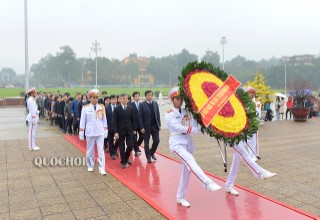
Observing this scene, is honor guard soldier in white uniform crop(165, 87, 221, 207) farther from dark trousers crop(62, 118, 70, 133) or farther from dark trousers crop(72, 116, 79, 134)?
dark trousers crop(62, 118, 70, 133)

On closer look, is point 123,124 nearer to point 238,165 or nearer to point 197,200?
point 197,200

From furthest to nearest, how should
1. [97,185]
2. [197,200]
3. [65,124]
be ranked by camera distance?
[65,124] → [97,185] → [197,200]

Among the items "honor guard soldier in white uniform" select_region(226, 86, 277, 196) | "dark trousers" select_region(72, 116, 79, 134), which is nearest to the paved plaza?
"honor guard soldier in white uniform" select_region(226, 86, 277, 196)

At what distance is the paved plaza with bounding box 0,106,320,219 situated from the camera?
16.3 ft

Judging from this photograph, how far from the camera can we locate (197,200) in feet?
17.6

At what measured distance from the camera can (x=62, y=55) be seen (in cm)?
13275

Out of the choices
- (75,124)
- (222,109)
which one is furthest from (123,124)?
(75,124)

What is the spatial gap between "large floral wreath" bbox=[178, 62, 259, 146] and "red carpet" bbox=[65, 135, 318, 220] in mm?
1032

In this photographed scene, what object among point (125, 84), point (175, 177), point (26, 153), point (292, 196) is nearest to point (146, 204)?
point (175, 177)

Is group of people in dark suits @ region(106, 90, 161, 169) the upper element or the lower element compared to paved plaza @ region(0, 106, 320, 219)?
upper

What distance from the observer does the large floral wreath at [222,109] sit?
468 centimetres

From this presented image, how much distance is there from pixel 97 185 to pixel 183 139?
2.23 metres

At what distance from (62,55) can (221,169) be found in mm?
133692

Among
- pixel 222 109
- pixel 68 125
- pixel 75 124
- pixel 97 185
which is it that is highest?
pixel 222 109
